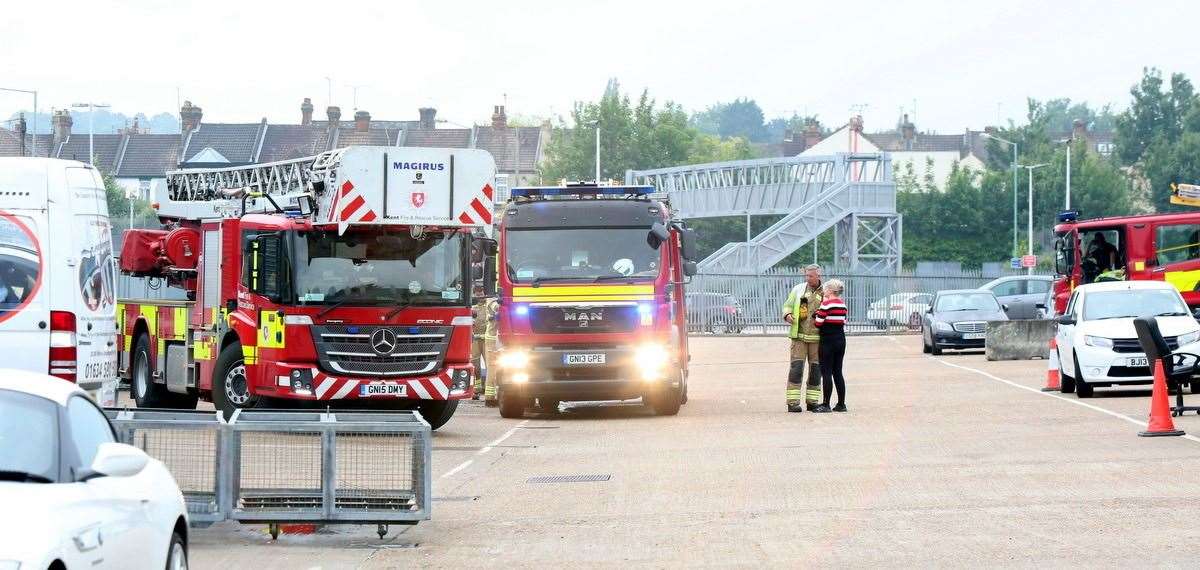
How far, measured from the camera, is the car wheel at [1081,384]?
84.3 ft

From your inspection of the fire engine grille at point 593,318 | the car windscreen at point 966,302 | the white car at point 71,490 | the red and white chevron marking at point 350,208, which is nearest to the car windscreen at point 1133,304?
the fire engine grille at point 593,318

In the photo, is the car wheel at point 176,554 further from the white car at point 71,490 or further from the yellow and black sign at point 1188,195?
the yellow and black sign at point 1188,195

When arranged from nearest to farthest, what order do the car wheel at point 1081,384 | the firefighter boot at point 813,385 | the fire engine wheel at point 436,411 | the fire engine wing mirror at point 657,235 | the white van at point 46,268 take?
the white van at point 46,268 < the fire engine wheel at point 436,411 < the fire engine wing mirror at point 657,235 < the firefighter boot at point 813,385 < the car wheel at point 1081,384

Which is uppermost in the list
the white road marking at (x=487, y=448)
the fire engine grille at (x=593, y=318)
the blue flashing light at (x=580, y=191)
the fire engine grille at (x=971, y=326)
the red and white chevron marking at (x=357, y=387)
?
the blue flashing light at (x=580, y=191)

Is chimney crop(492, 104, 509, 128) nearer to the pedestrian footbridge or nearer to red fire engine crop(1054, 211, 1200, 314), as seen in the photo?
the pedestrian footbridge

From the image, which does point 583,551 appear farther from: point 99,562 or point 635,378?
point 635,378

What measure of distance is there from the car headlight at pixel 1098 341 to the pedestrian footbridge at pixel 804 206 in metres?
39.4

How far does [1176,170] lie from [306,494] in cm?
10250

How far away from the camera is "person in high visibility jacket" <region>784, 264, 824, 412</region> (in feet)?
79.3

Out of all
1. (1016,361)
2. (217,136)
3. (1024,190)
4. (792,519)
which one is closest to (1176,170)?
(1024,190)

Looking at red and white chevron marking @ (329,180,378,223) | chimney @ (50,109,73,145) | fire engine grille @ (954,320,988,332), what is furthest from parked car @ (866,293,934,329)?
chimney @ (50,109,73,145)

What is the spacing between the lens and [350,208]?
67.2 ft

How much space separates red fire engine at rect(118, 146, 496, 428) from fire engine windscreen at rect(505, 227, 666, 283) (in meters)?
1.63

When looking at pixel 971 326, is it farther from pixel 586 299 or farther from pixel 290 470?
pixel 290 470
